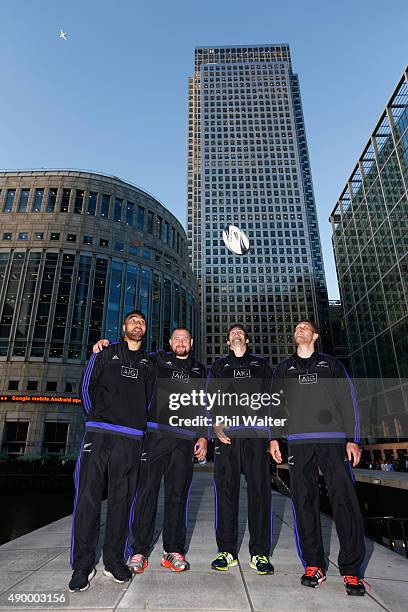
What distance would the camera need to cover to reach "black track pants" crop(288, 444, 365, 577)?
3584 millimetres

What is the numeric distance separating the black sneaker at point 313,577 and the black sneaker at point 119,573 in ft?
5.70

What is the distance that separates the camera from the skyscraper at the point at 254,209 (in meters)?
108

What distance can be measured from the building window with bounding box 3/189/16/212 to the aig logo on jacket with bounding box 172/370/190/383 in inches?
2142

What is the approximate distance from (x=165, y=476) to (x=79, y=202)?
5336 centimetres

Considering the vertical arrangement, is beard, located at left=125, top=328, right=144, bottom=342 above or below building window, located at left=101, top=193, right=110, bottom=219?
below

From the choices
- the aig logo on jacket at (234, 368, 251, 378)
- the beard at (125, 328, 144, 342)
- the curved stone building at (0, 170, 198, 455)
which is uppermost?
the curved stone building at (0, 170, 198, 455)

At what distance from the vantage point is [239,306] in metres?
110

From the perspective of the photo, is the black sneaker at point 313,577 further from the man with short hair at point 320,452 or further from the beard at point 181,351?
the beard at point 181,351

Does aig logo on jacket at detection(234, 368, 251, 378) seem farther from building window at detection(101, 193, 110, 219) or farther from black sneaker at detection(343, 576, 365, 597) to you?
building window at detection(101, 193, 110, 219)

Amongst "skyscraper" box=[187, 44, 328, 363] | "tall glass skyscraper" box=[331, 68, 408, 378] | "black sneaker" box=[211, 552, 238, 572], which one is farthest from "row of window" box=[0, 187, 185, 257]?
"skyscraper" box=[187, 44, 328, 363]

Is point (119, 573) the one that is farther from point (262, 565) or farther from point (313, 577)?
point (313, 577)

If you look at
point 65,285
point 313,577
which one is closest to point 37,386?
point 65,285

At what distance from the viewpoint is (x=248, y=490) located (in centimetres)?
437

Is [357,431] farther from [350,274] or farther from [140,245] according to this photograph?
[350,274]
